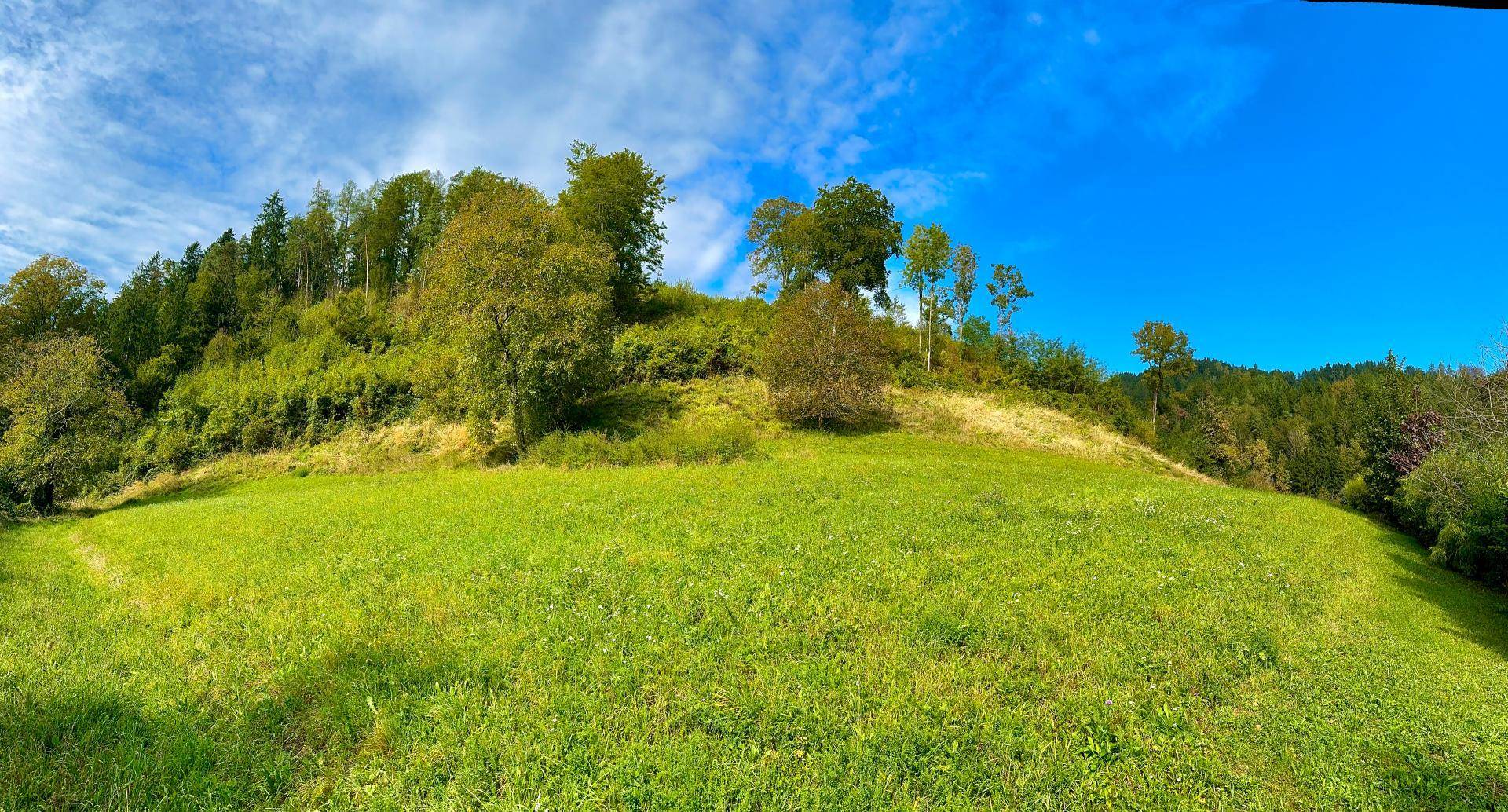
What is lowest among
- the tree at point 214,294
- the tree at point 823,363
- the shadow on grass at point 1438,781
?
the shadow on grass at point 1438,781

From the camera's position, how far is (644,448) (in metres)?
23.3

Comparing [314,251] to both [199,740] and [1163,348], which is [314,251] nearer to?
[199,740]

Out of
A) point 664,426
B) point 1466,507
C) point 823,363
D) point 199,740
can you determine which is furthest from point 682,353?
point 1466,507

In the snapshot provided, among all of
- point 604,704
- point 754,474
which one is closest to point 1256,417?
point 754,474

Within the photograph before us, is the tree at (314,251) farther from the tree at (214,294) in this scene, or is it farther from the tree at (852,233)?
the tree at (852,233)

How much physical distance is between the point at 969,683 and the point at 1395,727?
4072mm

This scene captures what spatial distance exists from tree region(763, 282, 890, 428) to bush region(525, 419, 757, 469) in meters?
6.59

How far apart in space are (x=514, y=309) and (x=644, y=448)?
30.6ft

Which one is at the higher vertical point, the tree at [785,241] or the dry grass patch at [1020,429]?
the tree at [785,241]

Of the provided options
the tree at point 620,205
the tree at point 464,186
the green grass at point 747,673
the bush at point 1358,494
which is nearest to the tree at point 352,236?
the tree at point 464,186

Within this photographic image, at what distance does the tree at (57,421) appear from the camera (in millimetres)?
25281

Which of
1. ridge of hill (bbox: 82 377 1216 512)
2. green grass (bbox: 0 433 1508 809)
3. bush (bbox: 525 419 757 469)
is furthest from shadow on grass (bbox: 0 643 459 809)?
ridge of hill (bbox: 82 377 1216 512)

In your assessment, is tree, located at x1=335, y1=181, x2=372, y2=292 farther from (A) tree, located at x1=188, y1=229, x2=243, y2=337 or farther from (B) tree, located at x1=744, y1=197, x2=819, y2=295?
(B) tree, located at x1=744, y1=197, x2=819, y2=295

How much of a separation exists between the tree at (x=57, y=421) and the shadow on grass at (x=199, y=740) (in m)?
32.9
